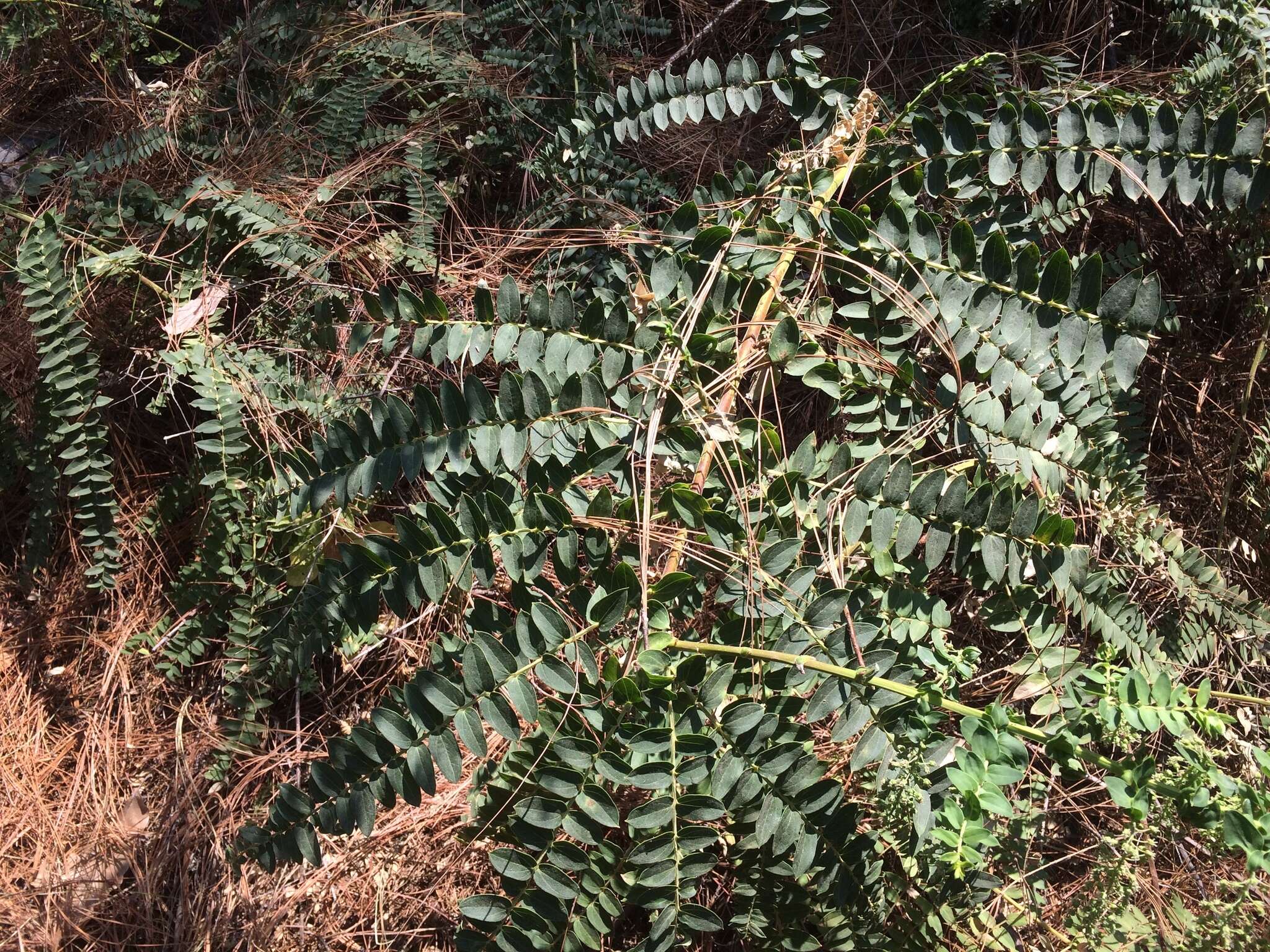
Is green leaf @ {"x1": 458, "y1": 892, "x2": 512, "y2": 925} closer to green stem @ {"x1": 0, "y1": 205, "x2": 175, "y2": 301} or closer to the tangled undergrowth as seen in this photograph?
the tangled undergrowth

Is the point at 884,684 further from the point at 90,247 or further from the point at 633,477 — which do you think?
the point at 90,247

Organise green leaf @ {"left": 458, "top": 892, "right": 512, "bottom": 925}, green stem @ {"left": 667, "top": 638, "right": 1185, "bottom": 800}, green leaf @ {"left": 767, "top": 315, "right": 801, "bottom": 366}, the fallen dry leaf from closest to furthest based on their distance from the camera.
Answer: green stem @ {"left": 667, "top": 638, "right": 1185, "bottom": 800} < green leaf @ {"left": 458, "top": 892, "right": 512, "bottom": 925} < green leaf @ {"left": 767, "top": 315, "right": 801, "bottom": 366} < the fallen dry leaf

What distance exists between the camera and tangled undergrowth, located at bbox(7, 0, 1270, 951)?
1.37 metres

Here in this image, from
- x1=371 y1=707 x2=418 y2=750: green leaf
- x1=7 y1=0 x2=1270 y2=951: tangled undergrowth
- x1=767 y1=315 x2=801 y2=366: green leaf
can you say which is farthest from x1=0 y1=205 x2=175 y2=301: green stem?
x1=767 y1=315 x2=801 y2=366: green leaf

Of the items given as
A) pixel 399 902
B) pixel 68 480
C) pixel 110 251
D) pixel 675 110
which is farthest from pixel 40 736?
pixel 675 110

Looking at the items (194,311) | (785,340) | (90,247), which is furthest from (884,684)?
(90,247)

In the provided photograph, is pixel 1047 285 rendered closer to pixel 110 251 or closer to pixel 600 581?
pixel 600 581

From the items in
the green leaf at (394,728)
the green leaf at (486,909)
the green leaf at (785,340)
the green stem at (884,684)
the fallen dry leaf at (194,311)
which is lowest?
the green leaf at (486,909)

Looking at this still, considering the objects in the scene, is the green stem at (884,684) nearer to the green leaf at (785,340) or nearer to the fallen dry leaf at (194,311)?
the green leaf at (785,340)

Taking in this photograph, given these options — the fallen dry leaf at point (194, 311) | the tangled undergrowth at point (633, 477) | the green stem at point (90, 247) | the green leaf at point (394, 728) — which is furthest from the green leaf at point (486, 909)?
the green stem at point (90, 247)

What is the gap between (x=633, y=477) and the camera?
143cm

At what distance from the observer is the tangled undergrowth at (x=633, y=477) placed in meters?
1.37

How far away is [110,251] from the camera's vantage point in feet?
8.11

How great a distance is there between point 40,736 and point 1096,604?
2.60 metres
